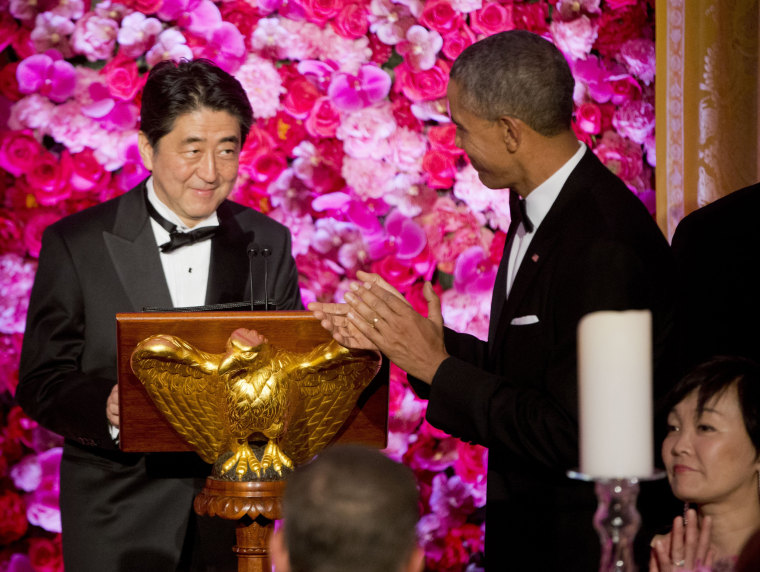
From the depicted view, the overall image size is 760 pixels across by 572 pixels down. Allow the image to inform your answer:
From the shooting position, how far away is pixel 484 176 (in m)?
2.00

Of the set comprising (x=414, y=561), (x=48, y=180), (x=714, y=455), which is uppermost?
(x=48, y=180)

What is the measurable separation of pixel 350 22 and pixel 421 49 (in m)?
0.26

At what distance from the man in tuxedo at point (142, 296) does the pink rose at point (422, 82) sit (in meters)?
1.17

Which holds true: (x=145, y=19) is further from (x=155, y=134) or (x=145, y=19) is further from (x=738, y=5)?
(x=738, y=5)

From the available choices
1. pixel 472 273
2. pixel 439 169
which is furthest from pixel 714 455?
pixel 439 169

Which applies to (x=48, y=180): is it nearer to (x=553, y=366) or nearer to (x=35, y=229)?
(x=35, y=229)

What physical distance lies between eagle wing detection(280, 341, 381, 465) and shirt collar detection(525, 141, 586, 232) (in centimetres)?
48

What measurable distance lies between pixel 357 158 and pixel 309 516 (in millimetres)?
2322

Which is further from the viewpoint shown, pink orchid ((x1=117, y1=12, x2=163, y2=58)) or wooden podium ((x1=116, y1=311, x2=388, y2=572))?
pink orchid ((x1=117, y1=12, x2=163, y2=58))

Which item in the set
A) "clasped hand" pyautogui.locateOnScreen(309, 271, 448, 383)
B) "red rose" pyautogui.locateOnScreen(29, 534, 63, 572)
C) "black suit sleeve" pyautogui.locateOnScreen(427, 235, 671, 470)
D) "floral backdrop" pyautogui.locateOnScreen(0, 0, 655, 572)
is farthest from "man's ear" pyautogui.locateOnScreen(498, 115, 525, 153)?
"red rose" pyautogui.locateOnScreen(29, 534, 63, 572)


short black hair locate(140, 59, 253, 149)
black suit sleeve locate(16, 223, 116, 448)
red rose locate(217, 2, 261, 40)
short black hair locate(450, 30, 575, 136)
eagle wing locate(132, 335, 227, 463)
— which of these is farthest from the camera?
red rose locate(217, 2, 261, 40)

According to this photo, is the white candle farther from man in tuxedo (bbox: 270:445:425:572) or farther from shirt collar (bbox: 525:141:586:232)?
shirt collar (bbox: 525:141:586:232)

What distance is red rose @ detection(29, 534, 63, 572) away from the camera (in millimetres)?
3182

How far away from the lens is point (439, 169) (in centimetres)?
338
